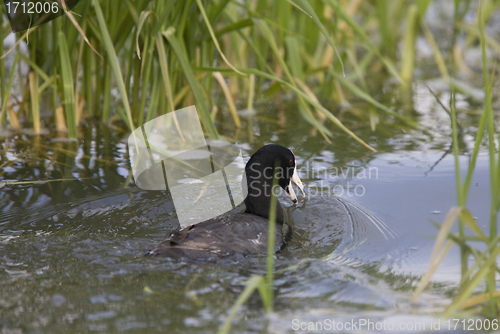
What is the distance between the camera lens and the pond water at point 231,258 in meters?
2.20

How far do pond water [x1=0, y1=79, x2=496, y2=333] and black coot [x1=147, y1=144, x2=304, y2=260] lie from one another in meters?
0.09

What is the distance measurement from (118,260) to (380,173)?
7.35 feet

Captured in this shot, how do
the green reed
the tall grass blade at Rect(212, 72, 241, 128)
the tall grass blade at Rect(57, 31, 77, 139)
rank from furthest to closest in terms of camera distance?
the tall grass blade at Rect(212, 72, 241, 128) → the tall grass blade at Rect(57, 31, 77, 139) → the green reed

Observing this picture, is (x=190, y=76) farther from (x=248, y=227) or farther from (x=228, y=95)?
(x=248, y=227)

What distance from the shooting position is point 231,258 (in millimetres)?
2811

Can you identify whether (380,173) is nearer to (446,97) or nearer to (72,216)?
(72,216)

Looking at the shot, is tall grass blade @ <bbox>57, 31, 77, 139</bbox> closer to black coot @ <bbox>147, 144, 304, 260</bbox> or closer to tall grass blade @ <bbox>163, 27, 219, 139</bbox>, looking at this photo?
tall grass blade @ <bbox>163, 27, 219, 139</bbox>

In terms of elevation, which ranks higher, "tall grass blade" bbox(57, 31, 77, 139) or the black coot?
"tall grass blade" bbox(57, 31, 77, 139)

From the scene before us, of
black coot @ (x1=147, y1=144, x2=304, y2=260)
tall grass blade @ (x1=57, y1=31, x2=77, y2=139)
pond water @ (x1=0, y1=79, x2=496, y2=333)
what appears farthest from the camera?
tall grass blade @ (x1=57, y1=31, x2=77, y2=139)

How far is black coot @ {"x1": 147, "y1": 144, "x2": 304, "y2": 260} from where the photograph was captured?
2770 mm

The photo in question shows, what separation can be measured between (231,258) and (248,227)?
1.01 feet

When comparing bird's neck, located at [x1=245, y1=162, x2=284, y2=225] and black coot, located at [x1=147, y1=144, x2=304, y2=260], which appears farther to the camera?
bird's neck, located at [x1=245, y1=162, x2=284, y2=225]

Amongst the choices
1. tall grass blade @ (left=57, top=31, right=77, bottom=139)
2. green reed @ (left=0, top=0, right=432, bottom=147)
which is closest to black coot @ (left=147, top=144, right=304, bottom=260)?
green reed @ (left=0, top=0, right=432, bottom=147)

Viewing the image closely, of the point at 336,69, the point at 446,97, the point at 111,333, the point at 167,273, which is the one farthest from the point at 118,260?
the point at 446,97
